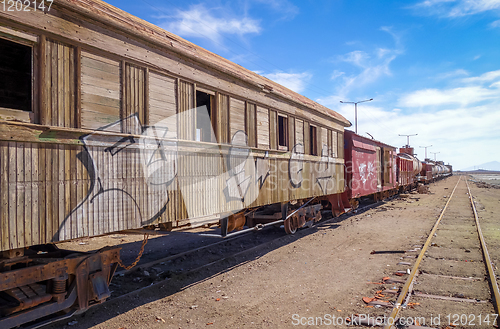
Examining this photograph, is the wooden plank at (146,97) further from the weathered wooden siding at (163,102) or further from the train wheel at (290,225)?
the train wheel at (290,225)

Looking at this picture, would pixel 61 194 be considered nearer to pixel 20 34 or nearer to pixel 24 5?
pixel 20 34

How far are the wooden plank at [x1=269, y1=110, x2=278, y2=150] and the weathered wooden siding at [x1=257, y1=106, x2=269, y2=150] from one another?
164 millimetres

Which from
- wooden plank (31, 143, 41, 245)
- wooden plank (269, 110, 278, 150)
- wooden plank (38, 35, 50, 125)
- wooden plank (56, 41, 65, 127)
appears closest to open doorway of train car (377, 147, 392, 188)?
wooden plank (269, 110, 278, 150)

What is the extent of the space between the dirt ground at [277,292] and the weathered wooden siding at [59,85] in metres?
3.13

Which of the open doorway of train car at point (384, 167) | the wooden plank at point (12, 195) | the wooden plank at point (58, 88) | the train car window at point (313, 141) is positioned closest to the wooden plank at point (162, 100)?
the wooden plank at point (58, 88)

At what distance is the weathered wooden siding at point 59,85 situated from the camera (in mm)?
3869

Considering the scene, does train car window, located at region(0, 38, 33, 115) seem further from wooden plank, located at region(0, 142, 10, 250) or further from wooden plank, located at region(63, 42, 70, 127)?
wooden plank, located at region(0, 142, 10, 250)

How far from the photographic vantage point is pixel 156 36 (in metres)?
5.29

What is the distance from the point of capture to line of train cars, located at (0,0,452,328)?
366cm

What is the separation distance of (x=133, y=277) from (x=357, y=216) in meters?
12.2

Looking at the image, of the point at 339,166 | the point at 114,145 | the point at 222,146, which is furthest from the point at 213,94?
the point at 339,166

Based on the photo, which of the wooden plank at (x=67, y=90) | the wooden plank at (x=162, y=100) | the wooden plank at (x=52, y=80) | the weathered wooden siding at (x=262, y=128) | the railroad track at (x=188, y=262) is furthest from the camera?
the weathered wooden siding at (x=262, y=128)

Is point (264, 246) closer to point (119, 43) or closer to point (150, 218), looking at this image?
point (150, 218)

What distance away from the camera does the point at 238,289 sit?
19.7 ft
